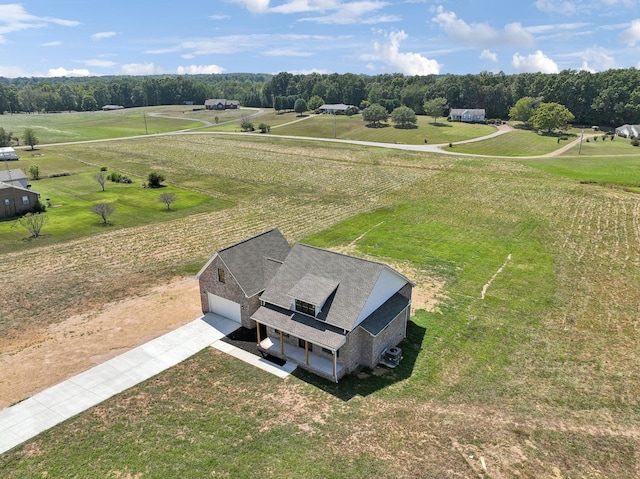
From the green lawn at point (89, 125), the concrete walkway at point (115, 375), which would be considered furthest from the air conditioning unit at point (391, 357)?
the green lawn at point (89, 125)

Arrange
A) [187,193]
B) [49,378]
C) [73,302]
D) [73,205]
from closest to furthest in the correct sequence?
[49,378] < [73,302] < [73,205] < [187,193]

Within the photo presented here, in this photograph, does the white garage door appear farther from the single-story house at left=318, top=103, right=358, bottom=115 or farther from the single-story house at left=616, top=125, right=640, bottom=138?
the single-story house at left=318, top=103, right=358, bottom=115

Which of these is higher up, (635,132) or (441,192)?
A: (635,132)

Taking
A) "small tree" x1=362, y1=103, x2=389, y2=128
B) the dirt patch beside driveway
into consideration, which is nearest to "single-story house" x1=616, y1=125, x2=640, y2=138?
"small tree" x1=362, y1=103, x2=389, y2=128

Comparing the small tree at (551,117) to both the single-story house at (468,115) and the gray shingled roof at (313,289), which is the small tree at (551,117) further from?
the gray shingled roof at (313,289)

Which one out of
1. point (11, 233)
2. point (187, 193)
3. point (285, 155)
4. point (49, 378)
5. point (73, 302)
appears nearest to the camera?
point (49, 378)

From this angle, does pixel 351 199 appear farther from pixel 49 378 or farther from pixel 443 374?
pixel 49 378

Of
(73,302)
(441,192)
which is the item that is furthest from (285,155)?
(73,302)
